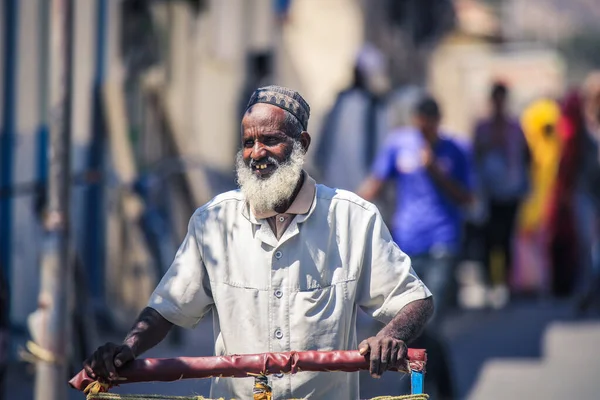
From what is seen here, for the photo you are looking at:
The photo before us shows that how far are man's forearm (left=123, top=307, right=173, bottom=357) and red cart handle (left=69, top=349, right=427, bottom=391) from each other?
3.6 inches

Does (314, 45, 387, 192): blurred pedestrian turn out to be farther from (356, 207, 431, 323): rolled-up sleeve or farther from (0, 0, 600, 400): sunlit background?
(356, 207, 431, 323): rolled-up sleeve

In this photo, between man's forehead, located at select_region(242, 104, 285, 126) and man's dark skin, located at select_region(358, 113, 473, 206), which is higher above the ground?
man's dark skin, located at select_region(358, 113, 473, 206)

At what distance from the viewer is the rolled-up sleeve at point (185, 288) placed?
13.9 feet

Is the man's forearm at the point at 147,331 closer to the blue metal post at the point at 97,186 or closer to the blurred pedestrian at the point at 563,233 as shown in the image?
the blue metal post at the point at 97,186

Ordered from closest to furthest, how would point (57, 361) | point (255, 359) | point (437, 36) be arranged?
point (255, 359) < point (57, 361) < point (437, 36)

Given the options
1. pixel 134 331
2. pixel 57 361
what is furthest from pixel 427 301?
pixel 57 361

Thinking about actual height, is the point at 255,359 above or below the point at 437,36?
below

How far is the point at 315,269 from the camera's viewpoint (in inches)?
164

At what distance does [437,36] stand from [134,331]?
23.5m

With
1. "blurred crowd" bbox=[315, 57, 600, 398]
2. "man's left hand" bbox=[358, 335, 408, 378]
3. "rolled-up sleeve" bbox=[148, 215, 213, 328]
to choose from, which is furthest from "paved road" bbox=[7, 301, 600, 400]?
"man's left hand" bbox=[358, 335, 408, 378]

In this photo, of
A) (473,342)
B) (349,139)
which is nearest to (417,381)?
(473,342)

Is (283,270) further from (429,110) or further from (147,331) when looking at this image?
(429,110)

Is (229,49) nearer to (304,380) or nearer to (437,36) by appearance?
(304,380)

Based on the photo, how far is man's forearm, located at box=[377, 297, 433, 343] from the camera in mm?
4027
